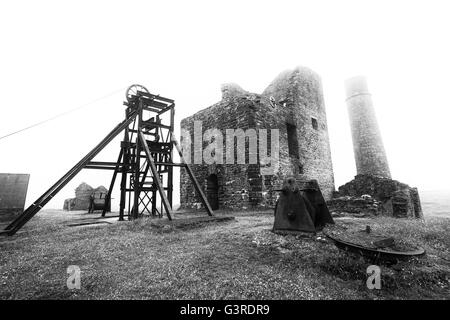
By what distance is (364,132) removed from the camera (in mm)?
17844

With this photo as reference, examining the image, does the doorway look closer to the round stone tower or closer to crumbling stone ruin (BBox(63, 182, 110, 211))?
the round stone tower

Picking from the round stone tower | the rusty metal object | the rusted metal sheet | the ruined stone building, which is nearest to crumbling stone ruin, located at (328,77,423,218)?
the round stone tower

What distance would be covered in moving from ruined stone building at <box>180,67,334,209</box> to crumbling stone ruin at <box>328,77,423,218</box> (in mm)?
2521

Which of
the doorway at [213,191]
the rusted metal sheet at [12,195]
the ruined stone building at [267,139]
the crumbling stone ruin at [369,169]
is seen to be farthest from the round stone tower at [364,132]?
the rusted metal sheet at [12,195]

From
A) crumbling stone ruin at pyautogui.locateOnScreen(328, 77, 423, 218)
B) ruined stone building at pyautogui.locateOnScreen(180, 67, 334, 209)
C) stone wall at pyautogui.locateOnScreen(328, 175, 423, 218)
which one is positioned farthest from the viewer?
crumbling stone ruin at pyautogui.locateOnScreen(328, 77, 423, 218)

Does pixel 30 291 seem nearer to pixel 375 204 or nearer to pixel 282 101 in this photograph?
pixel 375 204

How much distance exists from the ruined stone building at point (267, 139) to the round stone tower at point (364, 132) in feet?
14.5

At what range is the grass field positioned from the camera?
2.49 m

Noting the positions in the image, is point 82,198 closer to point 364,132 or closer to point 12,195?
point 12,195

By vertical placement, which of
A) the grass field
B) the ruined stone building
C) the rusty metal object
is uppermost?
the ruined stone building

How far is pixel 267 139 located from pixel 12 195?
42.3ft

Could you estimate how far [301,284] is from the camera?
8.62 feet

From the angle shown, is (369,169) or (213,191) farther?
(369,169)

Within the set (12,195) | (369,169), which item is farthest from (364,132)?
(12,195)
